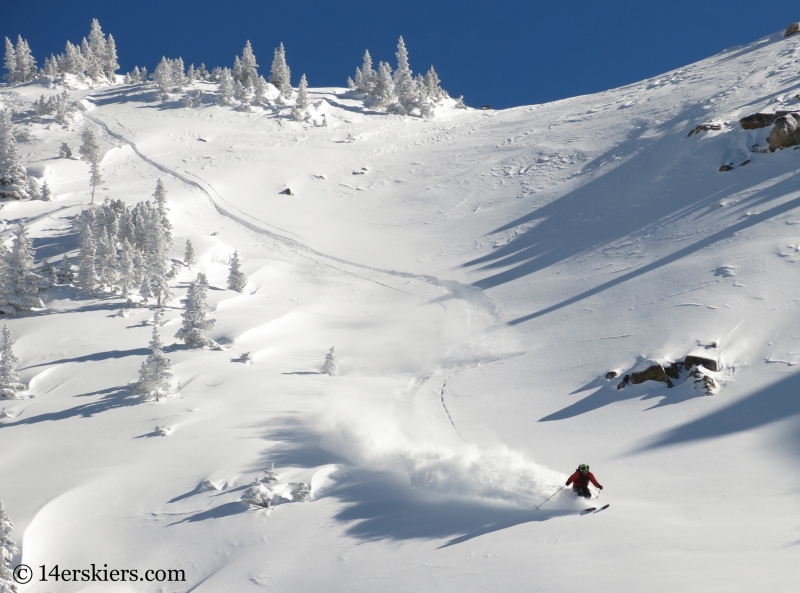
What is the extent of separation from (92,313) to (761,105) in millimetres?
48475

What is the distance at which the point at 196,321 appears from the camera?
88.2ft

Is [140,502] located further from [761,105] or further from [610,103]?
[610,103]

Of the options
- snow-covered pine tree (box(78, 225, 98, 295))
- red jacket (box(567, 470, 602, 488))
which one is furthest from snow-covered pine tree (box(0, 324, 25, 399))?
red jacket (box(567, 470, 602, 488))

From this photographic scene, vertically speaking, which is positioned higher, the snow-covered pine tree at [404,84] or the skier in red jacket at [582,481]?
the snow-covered pine tree at [404,84]

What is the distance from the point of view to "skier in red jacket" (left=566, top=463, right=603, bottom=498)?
1222cm

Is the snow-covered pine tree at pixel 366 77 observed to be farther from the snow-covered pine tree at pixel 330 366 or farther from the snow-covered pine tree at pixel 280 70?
the snow-covered pine tree at pixel 330 366

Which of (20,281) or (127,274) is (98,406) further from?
(20,281)

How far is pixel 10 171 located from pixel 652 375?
51.7 metres

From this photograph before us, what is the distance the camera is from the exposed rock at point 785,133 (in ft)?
117

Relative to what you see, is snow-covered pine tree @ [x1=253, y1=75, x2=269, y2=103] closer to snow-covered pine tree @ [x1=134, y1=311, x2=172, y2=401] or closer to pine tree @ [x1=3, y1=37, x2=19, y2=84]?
pine tree @ [x1=3, y1=37, x2=19, y2=84]

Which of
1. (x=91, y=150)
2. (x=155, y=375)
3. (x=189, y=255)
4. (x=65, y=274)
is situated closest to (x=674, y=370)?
(x=155, y=375)

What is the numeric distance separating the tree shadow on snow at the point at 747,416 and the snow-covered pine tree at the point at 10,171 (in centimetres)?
5204

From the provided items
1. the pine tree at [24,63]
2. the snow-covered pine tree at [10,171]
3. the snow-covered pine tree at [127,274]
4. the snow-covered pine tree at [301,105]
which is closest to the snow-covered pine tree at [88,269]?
the snow-covered pine tree at [127,274]

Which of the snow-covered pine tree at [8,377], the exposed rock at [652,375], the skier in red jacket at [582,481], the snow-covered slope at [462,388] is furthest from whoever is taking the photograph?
the snow-covered pine tree at [8,377]
